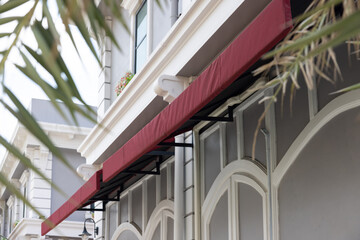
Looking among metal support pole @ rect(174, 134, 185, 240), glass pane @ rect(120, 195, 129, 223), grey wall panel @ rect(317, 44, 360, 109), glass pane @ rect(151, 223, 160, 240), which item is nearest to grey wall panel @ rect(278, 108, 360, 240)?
grey wall panel @ rect(317, 44, 360, 109)

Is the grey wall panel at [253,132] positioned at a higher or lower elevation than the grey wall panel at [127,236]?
higher

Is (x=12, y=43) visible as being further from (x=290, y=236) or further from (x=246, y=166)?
(x=246, y=166)

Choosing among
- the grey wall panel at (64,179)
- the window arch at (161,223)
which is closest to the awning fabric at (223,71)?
the window arch at (161,223)

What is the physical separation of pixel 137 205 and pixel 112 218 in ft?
5.72

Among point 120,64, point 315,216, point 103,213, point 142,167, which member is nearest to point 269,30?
point 315,216

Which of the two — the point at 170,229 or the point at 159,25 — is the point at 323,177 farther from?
the point at 159,25

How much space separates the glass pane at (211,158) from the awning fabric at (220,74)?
3.28 feet

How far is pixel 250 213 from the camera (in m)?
7.91

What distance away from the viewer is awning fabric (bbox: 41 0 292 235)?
5.29 m

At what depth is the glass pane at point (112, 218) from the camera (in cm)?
1402

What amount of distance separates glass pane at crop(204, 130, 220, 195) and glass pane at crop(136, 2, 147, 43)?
3746 mm

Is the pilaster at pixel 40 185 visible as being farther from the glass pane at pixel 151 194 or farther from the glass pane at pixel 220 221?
the glass pane at pixel 220 221

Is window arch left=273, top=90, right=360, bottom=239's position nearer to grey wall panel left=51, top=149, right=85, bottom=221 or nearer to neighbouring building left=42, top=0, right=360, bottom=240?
neighbouring building left=42, top=0, right=360, bottom=240

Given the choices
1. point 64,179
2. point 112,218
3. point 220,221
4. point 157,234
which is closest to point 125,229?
point 112,218
